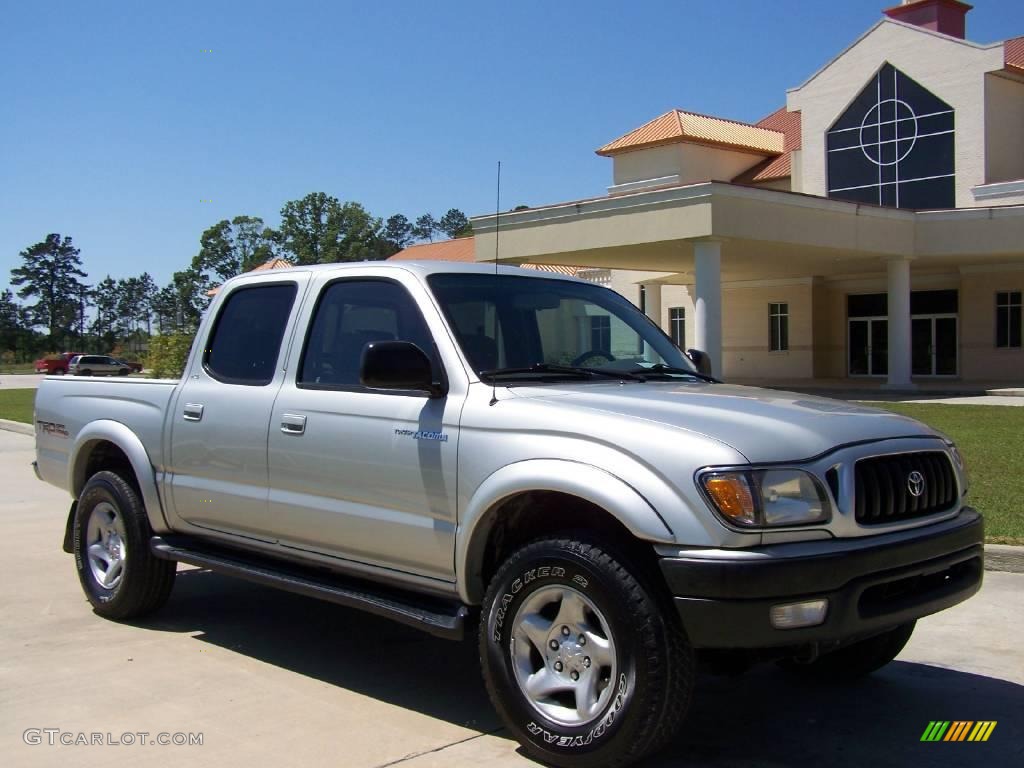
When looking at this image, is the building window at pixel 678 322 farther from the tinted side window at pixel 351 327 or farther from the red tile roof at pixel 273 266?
the tinted side window at pixel 351 327

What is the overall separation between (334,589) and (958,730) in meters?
2.81

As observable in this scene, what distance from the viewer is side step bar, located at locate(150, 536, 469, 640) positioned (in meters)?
4.50

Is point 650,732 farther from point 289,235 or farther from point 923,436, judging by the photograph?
point 289,235

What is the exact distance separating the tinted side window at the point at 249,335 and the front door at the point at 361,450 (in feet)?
0.97

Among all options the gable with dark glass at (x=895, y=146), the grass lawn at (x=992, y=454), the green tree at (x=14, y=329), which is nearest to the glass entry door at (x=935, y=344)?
the gable with dark glass at (x=895, y=146)

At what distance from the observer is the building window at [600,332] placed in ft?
17.5

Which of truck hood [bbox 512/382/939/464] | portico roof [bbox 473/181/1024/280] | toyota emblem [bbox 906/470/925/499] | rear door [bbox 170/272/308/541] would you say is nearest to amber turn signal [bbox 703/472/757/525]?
truck hood [bbox 512/382/939/464]

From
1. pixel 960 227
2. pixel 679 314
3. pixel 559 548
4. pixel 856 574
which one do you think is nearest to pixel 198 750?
pixel 559 548

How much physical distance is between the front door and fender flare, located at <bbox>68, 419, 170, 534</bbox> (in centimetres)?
115

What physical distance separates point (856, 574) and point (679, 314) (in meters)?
39.4

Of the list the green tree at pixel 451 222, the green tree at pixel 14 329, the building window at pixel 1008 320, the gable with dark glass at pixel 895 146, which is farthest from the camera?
the green tree at pixel 451 222

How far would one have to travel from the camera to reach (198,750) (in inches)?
171

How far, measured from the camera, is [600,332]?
5445 mm

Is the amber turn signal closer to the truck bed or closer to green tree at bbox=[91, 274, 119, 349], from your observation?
the truck bed
